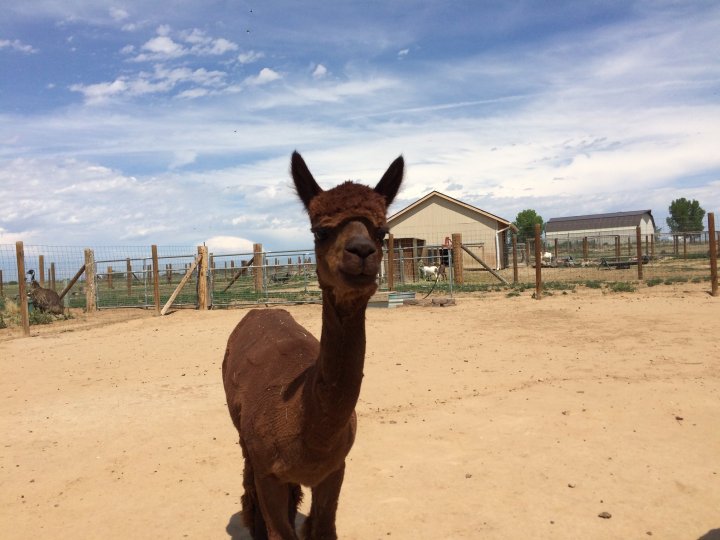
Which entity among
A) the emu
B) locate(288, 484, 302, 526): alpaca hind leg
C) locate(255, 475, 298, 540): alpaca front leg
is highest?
the emu

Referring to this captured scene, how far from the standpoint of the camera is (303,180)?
10.3 ft

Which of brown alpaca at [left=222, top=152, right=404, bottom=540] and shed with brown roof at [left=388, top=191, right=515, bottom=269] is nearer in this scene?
brown alpaca at [left=222, top=152, right=404, bottom=540]

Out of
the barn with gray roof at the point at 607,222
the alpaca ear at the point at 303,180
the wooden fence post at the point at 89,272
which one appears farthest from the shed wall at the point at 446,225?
the barn with gray roof at the point at 607,222

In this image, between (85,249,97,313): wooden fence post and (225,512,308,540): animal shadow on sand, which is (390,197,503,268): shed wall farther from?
(225,512,308,540): animal shadow on sand

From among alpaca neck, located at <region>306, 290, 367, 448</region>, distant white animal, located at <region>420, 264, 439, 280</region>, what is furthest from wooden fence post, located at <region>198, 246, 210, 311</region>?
alpaca neck, located at <region>306, 290, 367, 448</region>

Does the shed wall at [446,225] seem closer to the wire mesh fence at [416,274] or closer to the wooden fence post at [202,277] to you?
the wire mesh fence at [416,274]

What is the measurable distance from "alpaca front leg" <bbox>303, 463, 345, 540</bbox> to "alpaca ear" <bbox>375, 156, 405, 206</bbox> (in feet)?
5.49

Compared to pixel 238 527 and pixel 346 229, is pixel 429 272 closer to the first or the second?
pixel 238 527

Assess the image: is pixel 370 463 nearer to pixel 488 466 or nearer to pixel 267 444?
pixel 488 466

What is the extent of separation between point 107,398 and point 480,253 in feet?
103

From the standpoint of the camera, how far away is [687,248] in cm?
3300

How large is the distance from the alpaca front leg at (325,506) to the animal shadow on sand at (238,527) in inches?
40.8

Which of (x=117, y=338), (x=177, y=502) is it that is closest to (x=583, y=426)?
(x=177, y=502)

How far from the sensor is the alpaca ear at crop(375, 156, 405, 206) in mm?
3188
